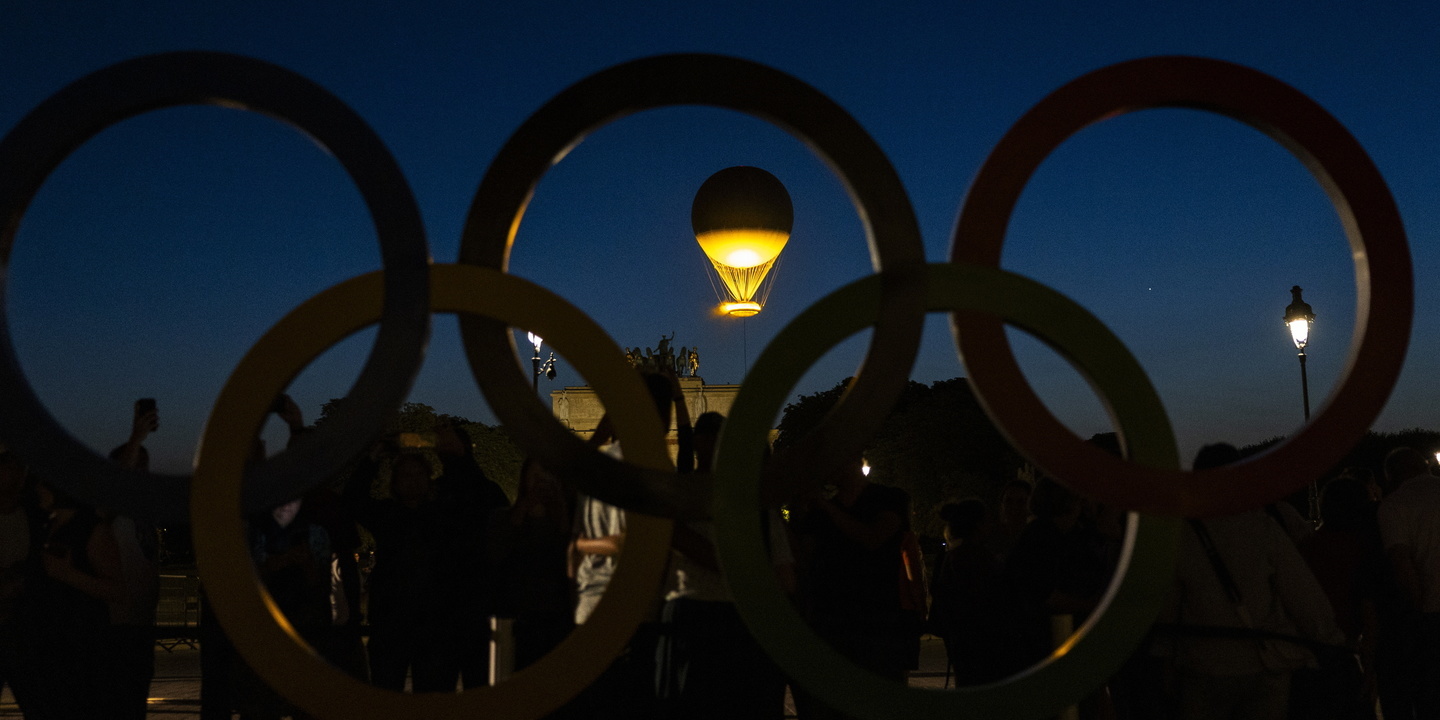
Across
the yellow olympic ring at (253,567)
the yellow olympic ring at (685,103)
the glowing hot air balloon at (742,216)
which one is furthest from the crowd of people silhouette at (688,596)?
the glowing hot air balloon at (742,216)

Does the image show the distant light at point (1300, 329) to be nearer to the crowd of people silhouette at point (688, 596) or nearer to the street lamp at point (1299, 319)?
the street lamp at point (1299, 319)

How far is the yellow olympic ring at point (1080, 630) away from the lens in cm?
Answer: 509

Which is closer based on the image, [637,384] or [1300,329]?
[637,384]

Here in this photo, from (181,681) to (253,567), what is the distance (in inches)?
343

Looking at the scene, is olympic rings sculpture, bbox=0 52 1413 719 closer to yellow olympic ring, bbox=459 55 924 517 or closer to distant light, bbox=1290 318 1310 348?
yellow olympic ring, bbox=459 55 924 517

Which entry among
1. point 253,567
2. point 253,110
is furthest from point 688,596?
point 253,110

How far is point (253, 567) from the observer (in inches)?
203

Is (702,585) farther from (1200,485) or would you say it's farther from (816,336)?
(1200,485)

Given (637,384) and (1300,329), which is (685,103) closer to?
(637,384)

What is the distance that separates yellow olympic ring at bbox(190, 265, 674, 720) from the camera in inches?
199

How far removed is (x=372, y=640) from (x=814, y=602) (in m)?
2.72

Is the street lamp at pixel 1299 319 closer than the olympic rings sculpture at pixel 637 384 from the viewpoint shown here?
No

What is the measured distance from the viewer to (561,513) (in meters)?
7.02

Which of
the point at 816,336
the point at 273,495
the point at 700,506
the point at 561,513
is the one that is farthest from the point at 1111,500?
the point at 273,495
